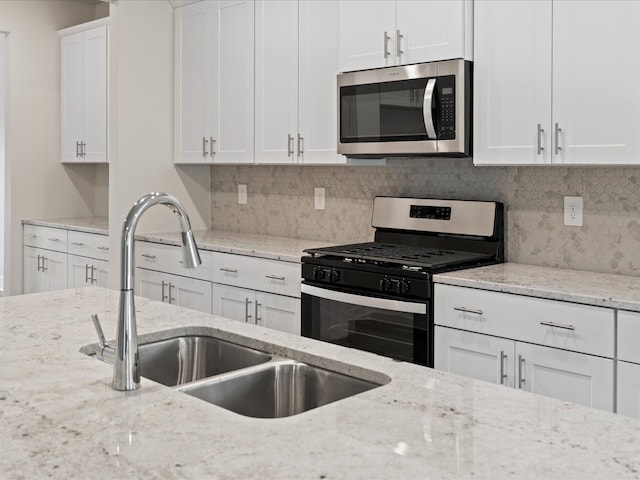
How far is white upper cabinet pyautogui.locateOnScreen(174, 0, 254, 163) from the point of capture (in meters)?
4.30

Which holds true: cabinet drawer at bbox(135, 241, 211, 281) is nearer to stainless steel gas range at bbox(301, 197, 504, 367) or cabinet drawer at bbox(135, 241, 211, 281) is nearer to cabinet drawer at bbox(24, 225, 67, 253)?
stainless steel gas range at bbox(301, 197, 504, 367)

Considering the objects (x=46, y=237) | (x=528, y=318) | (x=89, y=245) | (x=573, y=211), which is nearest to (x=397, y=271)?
(x=528, y=318)

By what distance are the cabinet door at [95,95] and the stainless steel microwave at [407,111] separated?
8.37 ft

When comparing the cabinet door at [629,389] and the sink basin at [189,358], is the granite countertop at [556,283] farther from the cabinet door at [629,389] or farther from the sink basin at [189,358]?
the sink basin at [189,358]

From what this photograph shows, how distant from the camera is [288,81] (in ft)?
13.2

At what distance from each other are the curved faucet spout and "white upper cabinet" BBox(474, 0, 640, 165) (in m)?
1.91

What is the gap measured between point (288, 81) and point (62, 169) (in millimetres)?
2860

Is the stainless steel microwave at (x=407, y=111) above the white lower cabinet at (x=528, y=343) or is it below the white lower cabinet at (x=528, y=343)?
above

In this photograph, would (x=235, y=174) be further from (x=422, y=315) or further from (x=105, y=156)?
(x=422, y=315)

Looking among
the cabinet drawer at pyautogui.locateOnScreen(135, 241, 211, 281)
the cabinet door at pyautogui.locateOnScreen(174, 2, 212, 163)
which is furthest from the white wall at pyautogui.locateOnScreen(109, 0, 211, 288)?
the cabinet drawer at pyautogui.locateOnScreen(135, 241, 211, 281)

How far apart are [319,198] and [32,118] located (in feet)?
9.57

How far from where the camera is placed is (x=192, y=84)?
470 centimetres

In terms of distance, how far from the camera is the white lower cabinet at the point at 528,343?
8.02 feet

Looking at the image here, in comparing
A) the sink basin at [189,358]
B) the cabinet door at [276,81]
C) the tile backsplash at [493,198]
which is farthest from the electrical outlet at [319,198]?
the sink basin at [189,358]
